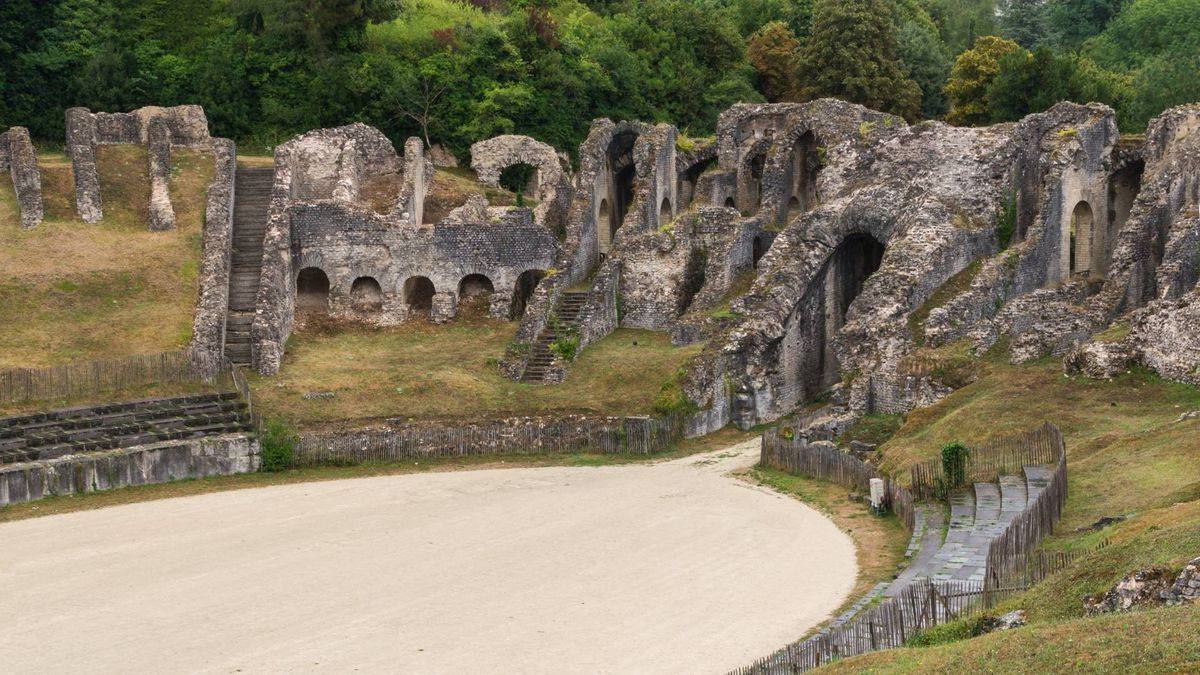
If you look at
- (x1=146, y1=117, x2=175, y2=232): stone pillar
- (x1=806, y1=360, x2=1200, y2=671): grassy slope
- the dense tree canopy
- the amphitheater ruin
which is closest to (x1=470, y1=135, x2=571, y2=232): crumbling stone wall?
the amphitheater ruin

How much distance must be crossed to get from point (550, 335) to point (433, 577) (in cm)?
1897

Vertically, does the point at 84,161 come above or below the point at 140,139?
below

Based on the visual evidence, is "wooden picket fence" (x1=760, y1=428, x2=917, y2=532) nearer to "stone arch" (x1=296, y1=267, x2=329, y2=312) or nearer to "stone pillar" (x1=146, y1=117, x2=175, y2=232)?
"stone arch" (x1=296, y1=267, x2=329, y2=312)

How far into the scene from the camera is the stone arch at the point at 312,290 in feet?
164

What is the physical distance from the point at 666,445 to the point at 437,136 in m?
26.1

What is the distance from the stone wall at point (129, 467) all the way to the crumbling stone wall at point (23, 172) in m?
15.3

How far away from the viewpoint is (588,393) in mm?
41875

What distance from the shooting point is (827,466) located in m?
34.7

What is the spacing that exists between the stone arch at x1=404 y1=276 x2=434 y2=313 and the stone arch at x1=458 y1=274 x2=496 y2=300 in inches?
46.3

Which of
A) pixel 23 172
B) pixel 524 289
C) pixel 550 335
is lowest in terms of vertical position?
pixel 550 335

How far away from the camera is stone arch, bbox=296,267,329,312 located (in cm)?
4997

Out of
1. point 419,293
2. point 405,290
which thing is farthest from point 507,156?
point 405,290

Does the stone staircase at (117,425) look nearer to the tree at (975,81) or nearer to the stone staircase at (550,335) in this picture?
the stone staircase at (550,335)

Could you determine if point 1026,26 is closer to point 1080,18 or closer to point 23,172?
point 1080,18
